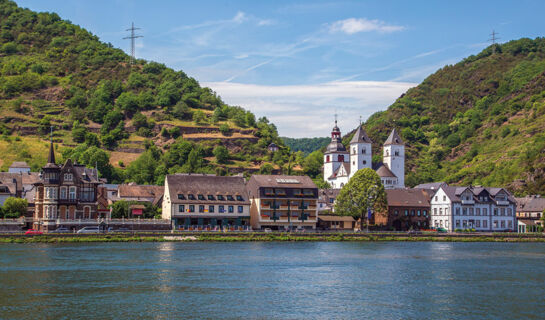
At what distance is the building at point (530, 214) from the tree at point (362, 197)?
27.5 metres

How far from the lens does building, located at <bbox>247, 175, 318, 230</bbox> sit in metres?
103

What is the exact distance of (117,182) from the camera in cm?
14612

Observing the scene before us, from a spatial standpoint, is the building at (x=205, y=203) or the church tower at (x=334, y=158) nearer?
the building at (x=205, y=203)

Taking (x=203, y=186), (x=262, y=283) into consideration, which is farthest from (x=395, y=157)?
(x=262, y=283)

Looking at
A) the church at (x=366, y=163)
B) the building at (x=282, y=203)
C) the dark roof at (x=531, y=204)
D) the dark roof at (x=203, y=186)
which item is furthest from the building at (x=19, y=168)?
the dark roof at (x=531, y=204)

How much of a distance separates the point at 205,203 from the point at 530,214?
58884mm

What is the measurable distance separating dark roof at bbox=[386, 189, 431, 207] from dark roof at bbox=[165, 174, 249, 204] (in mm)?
27385

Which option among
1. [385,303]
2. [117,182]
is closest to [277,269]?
[385,303]

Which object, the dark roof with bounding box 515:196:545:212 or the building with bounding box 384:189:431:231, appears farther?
the dark roof with bounding box 515:196:545:212

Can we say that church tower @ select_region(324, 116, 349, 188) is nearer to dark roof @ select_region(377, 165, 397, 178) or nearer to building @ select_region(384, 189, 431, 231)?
dark roof @ select_region(377, 165, 397, 178)

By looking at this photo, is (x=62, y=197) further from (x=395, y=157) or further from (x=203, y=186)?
(x=395, y=157)

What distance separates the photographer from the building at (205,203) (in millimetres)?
98625

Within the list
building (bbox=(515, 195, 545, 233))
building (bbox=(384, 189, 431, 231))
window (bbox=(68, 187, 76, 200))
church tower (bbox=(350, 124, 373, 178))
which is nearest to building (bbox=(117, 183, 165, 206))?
window (bbox=(68, 187, 76, 200))

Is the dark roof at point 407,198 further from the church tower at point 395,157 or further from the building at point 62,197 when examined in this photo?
the building at point 62,197
